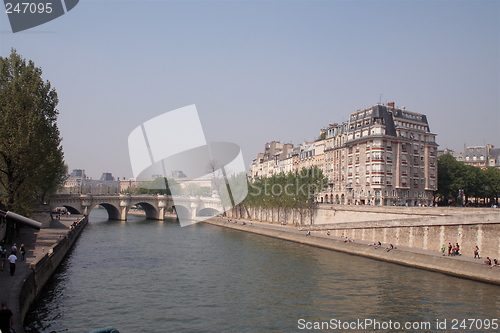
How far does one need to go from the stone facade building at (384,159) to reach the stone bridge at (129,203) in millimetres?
40322

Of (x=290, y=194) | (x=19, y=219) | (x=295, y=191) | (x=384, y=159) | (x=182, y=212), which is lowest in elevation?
(x=182, y=212)

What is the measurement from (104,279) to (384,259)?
27.4 metres

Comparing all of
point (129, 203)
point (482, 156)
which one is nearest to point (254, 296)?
point (129, 203)

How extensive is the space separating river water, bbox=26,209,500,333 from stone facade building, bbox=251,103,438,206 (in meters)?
34.1

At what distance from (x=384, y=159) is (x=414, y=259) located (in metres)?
37.2

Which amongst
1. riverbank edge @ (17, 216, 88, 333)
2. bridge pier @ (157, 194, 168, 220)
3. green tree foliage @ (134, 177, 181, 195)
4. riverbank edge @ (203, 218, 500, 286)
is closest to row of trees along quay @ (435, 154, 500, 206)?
riverbank edge @ (203, 218, 500, 286)

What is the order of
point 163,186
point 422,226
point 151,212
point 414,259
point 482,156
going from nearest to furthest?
point 414,259 < point 422,226 < point 151,212 < point 482,156 < point 163,186

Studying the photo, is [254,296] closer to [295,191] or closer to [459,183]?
[295,191]

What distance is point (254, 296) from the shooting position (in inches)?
1166

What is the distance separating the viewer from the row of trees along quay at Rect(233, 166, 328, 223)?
→ 76312 millimetres

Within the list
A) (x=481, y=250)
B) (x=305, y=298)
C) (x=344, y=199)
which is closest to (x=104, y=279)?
(x=305, y=298)

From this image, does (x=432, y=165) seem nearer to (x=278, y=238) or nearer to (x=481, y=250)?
(x=278, y=238)

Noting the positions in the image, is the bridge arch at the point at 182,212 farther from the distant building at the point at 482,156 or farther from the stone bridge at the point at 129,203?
the distant building at the point at 482,156

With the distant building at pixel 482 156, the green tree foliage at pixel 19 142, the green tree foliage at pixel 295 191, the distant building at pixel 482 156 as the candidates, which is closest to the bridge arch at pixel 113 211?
the green tree foliage at pixel 295 191
